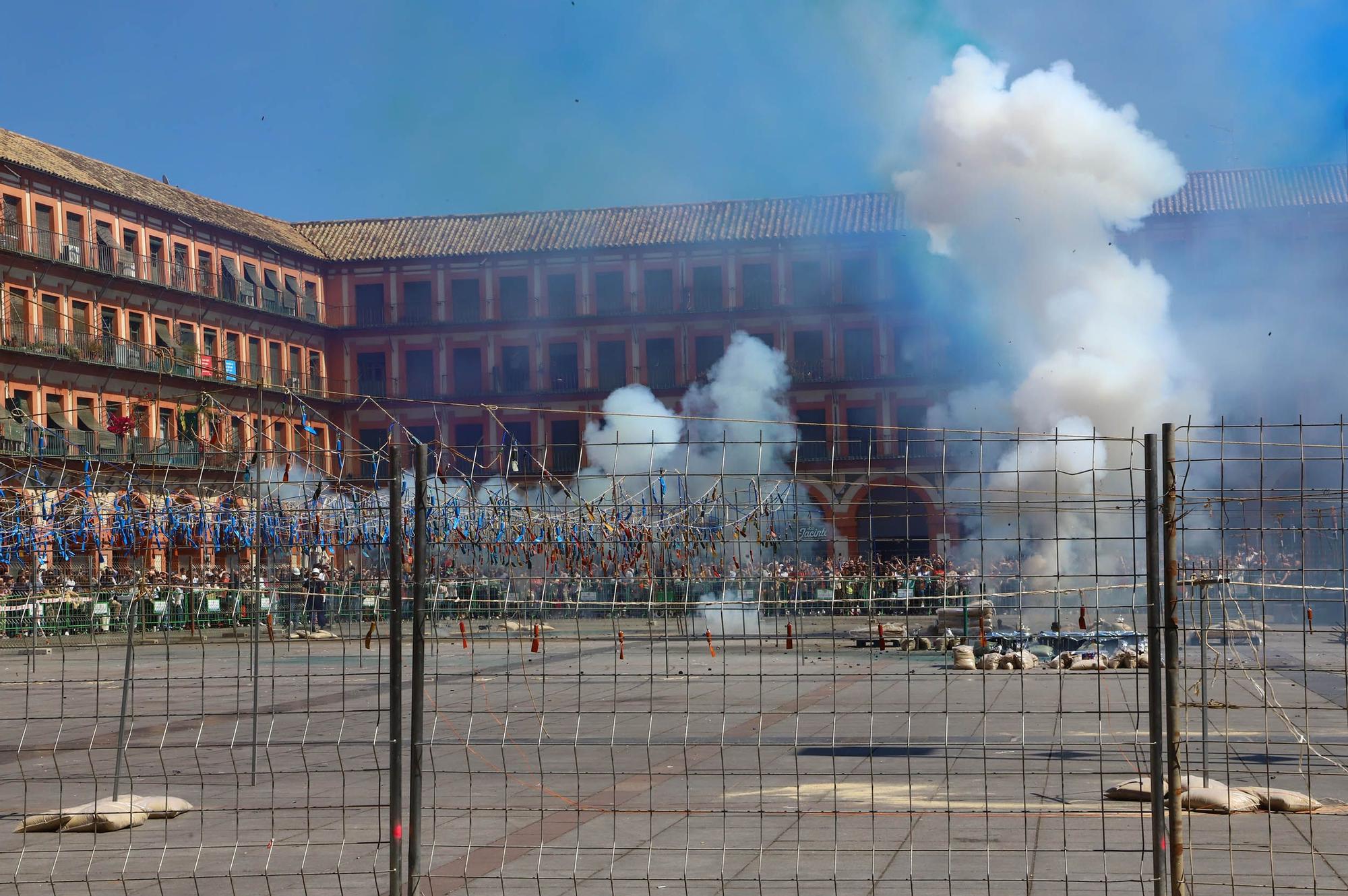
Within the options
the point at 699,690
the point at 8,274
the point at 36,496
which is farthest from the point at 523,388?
the point at 699,690

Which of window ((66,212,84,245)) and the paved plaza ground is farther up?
window ((66,212,84,245))

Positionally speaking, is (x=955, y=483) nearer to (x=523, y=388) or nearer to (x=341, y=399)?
(x=523, y=388)

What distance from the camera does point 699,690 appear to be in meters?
18.7

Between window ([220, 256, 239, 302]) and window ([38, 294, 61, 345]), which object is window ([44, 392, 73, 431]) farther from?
window ([220, 256, 239, 302])

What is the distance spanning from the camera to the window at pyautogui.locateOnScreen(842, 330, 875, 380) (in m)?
51.3

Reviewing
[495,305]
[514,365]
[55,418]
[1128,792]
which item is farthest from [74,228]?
[1128,792]

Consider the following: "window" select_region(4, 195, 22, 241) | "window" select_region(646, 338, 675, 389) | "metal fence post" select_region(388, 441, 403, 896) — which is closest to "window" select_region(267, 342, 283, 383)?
"window" select_region(4, 195, 22, 241)

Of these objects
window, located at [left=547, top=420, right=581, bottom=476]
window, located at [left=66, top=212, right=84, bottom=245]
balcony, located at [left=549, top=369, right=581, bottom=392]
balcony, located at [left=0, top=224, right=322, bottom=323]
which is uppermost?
window, located at [left=66, top=212, right=84, bottom=245]

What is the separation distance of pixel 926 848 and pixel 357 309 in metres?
50.3

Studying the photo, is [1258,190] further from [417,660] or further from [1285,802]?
[417,660]

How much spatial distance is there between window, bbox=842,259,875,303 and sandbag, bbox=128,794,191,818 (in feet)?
143

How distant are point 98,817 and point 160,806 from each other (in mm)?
446

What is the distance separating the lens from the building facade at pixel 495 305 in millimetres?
43906

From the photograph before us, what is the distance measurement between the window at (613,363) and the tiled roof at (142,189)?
38.8ft
